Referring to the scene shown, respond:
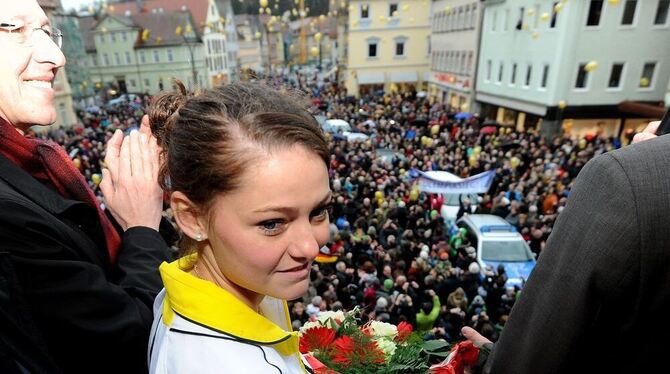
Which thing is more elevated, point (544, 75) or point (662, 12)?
point (662, 12)

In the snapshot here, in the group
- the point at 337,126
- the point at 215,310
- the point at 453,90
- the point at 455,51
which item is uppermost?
the point at 455,51

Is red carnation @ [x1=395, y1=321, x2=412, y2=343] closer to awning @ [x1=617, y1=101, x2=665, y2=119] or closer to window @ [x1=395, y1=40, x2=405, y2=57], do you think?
awning @ [x1=617, y1=101, x2=665, y2=119]

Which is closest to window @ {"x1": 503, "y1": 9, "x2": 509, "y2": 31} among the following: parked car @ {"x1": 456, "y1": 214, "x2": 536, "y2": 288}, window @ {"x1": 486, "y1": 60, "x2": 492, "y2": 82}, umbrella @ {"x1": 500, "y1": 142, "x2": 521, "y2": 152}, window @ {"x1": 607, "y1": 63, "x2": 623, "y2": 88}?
window @ {"x1": 486, "y1": 60, "x2": 492, "y2": 82}

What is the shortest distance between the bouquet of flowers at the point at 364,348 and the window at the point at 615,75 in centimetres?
2402

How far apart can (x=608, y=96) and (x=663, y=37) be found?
3.37m

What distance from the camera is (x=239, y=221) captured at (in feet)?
3.60

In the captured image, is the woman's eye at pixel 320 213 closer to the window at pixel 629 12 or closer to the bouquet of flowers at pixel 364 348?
the bouquet of flowers at pixel 364 348

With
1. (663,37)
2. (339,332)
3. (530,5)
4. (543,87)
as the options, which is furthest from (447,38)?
(339,332)

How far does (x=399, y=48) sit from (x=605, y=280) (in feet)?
127

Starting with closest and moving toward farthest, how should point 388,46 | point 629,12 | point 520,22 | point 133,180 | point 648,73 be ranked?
point 133,180, point 629,12, point 648,73, point 520,22, point 388,46

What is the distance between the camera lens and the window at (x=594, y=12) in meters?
19.7

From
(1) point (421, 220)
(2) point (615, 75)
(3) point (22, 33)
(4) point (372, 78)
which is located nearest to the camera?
(3) point (22, 33)

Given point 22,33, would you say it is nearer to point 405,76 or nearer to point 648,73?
point 648,73

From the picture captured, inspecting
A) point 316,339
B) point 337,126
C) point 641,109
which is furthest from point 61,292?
point 641,109
